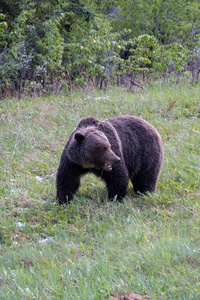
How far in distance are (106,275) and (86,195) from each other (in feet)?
7.98

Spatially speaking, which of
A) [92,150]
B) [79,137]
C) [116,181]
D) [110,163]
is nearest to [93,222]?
[116,181]

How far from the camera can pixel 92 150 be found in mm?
4359

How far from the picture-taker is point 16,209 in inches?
191

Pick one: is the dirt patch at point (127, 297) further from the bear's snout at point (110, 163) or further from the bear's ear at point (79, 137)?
the bear's ear at point (79, 137)

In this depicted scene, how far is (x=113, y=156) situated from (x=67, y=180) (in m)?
0.82

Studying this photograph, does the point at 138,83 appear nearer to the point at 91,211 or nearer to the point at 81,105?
the point at 81,105

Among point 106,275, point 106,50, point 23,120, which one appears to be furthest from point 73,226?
point 106,50

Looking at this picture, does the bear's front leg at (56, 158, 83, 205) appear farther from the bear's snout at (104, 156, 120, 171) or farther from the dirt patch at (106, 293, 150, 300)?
the dirt patch at (106, 293, 150, 300)

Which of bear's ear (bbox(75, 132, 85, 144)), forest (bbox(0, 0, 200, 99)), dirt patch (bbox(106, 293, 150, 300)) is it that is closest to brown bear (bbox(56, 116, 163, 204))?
bear's ear (bbox(75, 132, 85, 144))

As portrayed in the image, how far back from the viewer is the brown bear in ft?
14.4

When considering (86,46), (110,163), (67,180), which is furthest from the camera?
(86,46)

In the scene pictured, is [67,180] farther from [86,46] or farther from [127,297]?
[86,46]

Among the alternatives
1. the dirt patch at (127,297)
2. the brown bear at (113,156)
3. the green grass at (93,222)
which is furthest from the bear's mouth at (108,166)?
the dirt patch at (127,297)

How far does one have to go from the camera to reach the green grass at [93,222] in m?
2.83
